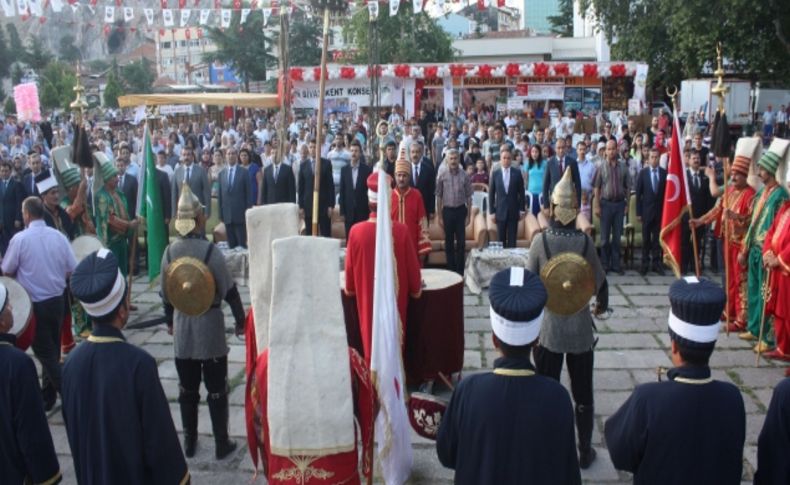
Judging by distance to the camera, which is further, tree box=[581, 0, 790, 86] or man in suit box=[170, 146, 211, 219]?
tree box=[581, 0, 790, 86]

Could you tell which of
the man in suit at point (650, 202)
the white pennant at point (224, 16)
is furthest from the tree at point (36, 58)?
the man in suit at point (650, 202)

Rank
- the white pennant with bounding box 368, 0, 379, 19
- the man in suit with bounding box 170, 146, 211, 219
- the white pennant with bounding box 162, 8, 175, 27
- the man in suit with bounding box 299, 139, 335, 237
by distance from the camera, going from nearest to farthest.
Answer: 1. the man in suit with bounding box 299, 139, 335, 237
2. the man in suit with bounding box 170, 146, 211, 219
3. the white pennant with bounding box 368, 0, 379, 19
4. the white pennant with bounding box 162, 8, 175, 27

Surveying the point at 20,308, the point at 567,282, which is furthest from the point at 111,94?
the point at 567,282

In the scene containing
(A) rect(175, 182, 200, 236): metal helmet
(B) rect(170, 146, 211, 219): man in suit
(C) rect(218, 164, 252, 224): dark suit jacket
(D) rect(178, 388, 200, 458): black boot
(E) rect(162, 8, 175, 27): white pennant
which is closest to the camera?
(A) rect(175, 182, 200, 236): metal helmet

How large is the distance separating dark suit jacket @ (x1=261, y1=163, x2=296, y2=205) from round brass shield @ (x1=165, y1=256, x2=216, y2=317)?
6.42m

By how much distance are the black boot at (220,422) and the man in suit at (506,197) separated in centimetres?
599

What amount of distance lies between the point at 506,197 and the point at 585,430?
5.61 meters

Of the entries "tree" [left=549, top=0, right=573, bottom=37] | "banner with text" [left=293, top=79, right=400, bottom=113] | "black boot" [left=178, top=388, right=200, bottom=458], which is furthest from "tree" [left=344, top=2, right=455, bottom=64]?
"black boot" [left=178, top=388, right=200, bottom=458]

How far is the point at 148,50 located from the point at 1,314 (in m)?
118

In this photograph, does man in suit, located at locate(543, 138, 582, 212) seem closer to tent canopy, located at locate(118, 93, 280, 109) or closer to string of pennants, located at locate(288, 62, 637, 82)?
string of pennants, located at locate(288, 62, 637, 82)

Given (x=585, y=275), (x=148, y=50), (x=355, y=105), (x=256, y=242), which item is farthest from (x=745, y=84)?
(x=148, y=50)

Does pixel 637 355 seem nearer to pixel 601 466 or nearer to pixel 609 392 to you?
pixel 609 392

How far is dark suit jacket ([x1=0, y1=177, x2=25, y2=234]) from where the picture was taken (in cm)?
1055

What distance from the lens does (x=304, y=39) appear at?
46594 mm
